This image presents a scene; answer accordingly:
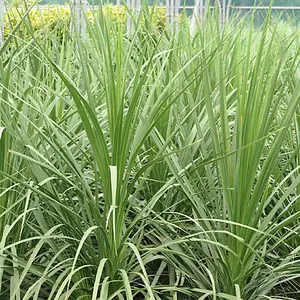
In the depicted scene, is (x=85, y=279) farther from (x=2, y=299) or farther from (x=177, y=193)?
(x=177, y=193)

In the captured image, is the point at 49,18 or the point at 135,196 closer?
the point at 135,196

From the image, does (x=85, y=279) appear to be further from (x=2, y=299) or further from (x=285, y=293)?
(x=285, y=293)

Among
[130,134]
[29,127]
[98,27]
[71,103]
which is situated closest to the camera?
[130,134]

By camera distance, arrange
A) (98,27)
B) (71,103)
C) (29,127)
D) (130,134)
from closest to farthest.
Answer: (130,134)
(98,27)
(29,127)
(71,103)

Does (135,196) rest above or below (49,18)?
above

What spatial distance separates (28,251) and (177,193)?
384mm

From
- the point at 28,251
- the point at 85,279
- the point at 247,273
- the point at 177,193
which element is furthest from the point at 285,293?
the point at 28,251

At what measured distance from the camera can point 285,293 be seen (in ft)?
4.53

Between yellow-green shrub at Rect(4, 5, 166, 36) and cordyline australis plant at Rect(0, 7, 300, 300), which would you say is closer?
cordyline australis plant at Rect(0, 7, 300, 300)

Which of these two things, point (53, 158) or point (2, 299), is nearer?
point (2, 299)

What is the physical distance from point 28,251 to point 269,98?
0.62 m

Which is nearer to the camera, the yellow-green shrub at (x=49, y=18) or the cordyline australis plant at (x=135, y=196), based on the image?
the cordyline australis plant at (x=135, y=196)

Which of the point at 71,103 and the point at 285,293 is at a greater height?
the point at 71,103

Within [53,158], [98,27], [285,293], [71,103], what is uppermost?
[98,27]
